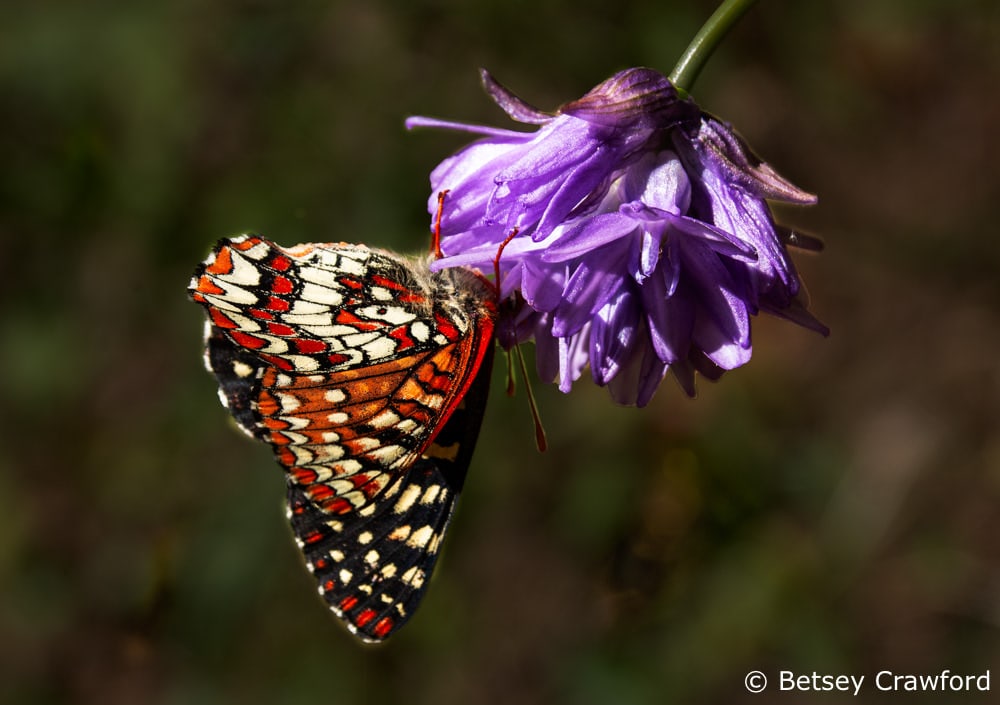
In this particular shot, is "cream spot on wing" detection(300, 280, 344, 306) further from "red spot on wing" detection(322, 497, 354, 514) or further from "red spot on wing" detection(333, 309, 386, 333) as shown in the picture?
"red spot on wing" detection(322, 497, 354, 514)

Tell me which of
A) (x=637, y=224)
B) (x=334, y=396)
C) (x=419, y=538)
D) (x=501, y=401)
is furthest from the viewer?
(x=501, y=401)

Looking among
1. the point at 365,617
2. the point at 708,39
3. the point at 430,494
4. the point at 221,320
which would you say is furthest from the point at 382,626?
the point at 708,39

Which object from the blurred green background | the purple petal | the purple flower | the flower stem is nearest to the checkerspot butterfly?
the purple flower

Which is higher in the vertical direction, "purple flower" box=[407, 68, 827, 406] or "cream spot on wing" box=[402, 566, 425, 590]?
"purple flower" box=[407, 68, 827, 406]

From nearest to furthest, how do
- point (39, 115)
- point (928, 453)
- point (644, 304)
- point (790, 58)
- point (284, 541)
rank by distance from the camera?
1. point (644, 304)
2. point (284, 541)
3. point (39, 115)
4. point (790, 58)
5. point (928, 453)

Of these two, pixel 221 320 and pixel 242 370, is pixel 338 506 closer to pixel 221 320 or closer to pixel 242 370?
pixel 242 370

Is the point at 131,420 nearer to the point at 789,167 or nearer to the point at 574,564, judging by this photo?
the point at 574,564

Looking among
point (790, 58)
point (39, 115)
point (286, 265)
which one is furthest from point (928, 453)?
point (39, 115)
